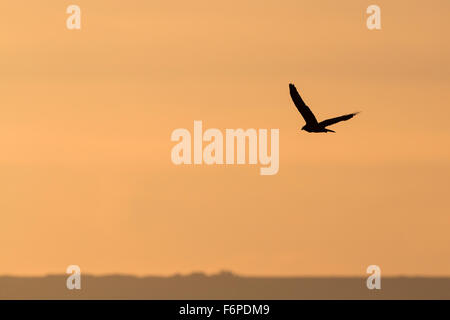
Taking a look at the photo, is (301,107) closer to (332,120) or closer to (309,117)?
(309,117)

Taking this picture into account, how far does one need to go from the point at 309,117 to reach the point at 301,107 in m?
0.29

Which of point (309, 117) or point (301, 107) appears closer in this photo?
point (301, 107)

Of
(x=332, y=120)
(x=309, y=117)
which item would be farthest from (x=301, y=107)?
(x=332, y=120)

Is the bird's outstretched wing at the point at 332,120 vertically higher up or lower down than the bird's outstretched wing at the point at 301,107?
lower down

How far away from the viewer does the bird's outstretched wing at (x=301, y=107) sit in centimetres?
1315

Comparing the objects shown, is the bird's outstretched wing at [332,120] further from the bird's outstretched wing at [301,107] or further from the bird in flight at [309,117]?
the bird's outstretched wing at [301,107]

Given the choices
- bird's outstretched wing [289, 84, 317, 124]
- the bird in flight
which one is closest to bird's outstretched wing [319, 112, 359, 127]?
the bird in flight

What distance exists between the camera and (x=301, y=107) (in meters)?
13.4

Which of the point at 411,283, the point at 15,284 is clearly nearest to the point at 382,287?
the point at 411,283

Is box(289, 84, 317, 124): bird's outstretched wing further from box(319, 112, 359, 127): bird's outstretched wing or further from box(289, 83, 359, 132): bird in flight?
box(319, 112, 359, 127): bird's outstretched wing

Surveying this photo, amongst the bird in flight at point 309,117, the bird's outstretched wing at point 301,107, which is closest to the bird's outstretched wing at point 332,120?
the bird in flight at point 309,117

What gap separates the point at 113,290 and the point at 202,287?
1.89 metres
